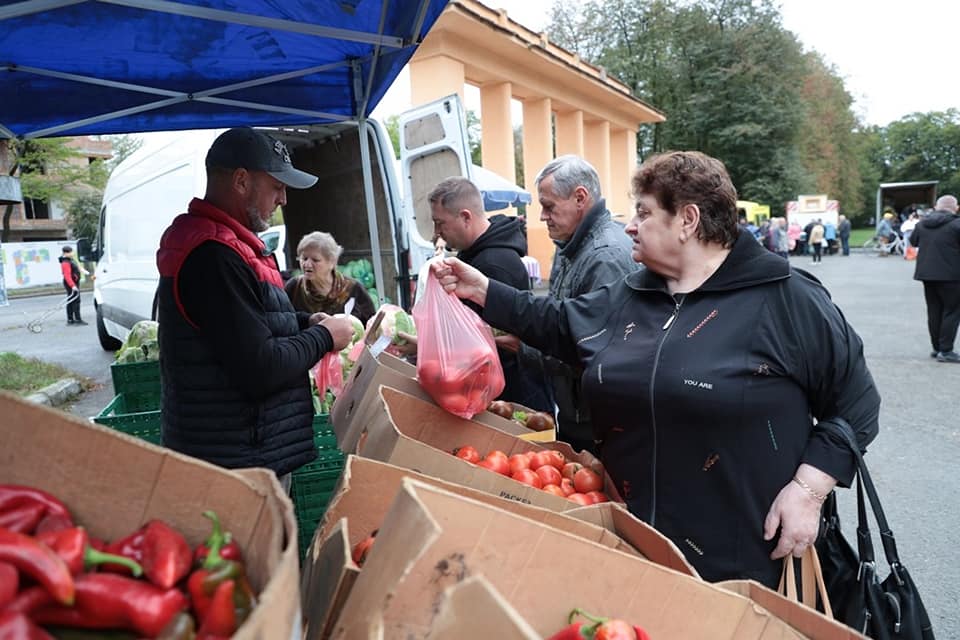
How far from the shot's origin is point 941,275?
863 centimetres

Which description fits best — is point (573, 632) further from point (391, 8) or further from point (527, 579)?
point (391, 8)

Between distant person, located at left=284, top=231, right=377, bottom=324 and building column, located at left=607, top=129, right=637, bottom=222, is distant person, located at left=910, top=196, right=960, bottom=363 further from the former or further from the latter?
building column, located at left=607, top=129, right=637, bottom=222

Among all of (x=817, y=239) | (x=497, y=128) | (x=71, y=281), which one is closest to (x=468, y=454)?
(x=497, y=128)

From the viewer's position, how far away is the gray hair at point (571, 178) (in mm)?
3197

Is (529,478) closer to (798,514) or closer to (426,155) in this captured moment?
(798,514)

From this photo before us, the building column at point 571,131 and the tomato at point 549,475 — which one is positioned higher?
the building column at point 571,131

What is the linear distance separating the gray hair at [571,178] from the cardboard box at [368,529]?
1.65 m

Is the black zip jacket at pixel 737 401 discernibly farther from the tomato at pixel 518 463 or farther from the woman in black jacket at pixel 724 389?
the tomato at pixel 518 463

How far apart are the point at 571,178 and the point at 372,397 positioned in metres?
1.42

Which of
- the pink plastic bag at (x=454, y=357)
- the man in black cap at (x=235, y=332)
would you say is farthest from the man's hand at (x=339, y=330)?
the pink plastic bag at (x=454, y=357)

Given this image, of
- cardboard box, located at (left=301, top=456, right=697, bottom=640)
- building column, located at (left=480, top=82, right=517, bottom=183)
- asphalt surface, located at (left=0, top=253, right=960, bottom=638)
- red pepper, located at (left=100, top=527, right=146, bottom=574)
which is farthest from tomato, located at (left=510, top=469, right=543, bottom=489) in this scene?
building column, located at (left=480, top=82, right=517, bottom=183)

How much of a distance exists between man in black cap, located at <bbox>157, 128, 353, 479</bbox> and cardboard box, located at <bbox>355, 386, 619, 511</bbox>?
31cm

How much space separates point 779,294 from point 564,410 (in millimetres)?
1356

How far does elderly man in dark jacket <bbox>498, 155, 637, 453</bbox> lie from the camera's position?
9.71 ft
